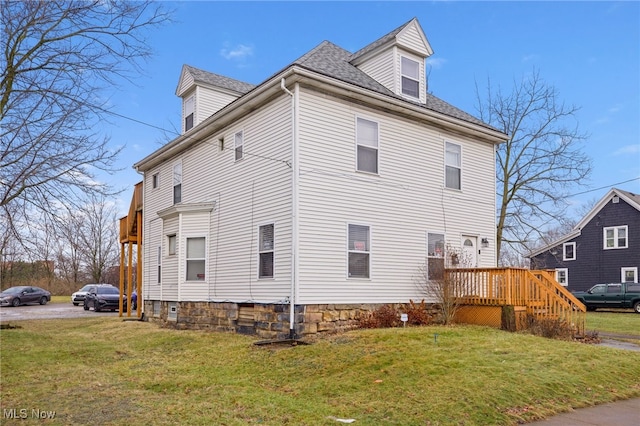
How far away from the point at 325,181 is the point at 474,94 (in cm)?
1740

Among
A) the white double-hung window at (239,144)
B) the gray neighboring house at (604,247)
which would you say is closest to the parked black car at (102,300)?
the white double-hung window at (239,144)

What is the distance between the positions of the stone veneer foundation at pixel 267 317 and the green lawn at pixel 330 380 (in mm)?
758

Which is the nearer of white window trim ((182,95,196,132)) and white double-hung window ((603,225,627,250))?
white window trim ((182,95,196,132))

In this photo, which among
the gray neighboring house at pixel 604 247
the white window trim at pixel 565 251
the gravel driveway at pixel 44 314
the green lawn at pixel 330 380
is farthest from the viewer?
the white window trim at pixel 565 251

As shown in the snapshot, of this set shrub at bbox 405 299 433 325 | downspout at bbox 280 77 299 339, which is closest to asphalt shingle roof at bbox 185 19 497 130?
downspout at bbox 280 77 299 339

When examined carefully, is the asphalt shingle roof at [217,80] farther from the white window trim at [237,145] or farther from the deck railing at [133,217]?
the deck railing at [133,217]

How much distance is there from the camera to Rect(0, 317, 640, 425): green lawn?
21.5 ft

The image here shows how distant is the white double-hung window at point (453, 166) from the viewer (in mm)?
15602

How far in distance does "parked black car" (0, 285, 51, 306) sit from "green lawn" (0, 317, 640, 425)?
2543cm

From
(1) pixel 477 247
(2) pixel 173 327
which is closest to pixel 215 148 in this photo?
(2) pixel 173 327

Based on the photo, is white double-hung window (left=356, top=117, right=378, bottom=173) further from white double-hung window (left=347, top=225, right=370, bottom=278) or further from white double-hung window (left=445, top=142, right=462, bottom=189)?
white double-hung window (left=445, top=142, right=462, bottom=189)

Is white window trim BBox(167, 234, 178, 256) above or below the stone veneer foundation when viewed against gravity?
above

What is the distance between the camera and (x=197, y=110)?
17.6 m

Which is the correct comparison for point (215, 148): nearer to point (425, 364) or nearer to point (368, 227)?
point (368, 227)
